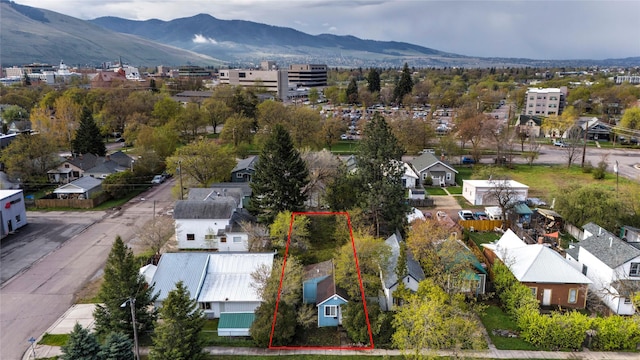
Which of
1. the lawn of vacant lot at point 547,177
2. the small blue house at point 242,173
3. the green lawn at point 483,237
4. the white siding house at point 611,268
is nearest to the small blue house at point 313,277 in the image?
the green lawn at point 483,237

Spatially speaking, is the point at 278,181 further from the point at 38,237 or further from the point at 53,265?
the point at 38,237

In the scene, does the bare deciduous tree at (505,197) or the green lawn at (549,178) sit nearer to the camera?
the bare deciduous tree at (505,197)

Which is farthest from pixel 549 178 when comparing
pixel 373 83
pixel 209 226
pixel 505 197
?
pixel 373 83

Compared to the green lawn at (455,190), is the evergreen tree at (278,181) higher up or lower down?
higher up

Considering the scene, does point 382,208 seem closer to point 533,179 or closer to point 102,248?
point 102,248

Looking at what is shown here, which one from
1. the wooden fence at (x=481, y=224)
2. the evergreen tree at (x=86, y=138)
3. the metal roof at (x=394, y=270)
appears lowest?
the wooden fence at (x=481, y=224)

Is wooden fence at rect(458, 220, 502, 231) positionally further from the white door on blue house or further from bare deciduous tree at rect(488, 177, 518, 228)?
the white door on blue house

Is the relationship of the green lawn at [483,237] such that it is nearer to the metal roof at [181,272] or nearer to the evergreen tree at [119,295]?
the metal roof at [181,272]

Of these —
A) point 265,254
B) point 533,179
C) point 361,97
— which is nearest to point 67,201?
point 265,254
